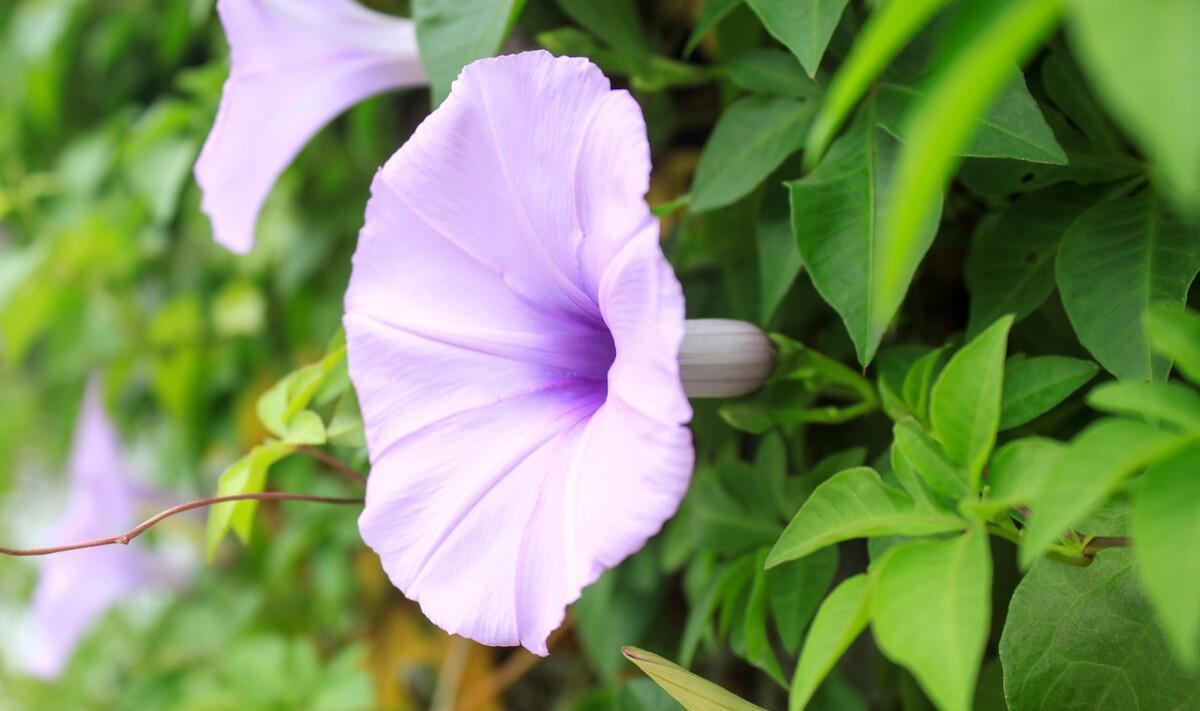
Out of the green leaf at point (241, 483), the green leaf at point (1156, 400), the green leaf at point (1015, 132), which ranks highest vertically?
the green leaf at point (1015, 132)

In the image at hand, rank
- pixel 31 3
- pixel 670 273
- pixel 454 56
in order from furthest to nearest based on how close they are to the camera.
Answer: pixel 31 3
pixel 454 56
pixel 670 273

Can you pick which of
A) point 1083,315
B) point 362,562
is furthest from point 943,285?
point 362,562

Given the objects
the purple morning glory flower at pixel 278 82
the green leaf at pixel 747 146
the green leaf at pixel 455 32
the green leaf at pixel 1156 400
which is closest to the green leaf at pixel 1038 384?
the green leaf at pixel 1156 400

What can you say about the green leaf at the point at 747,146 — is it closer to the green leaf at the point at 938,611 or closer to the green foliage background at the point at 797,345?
the green foliage background at the point at 797,345

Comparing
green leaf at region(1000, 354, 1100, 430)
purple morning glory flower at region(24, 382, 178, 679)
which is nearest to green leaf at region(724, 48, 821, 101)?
green leaf at region(1000, 354, 1100, 430)

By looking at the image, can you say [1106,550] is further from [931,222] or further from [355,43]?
[355,43]

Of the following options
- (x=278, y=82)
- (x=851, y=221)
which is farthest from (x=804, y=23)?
(x=278, y=82)

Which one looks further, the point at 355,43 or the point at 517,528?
the point at 355,43
